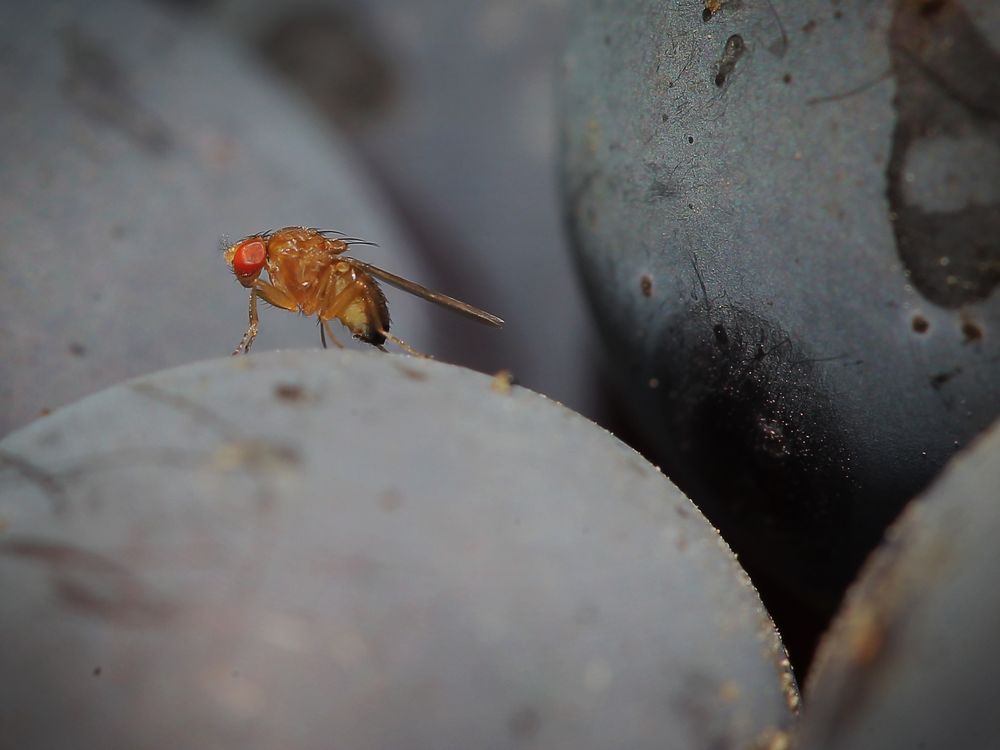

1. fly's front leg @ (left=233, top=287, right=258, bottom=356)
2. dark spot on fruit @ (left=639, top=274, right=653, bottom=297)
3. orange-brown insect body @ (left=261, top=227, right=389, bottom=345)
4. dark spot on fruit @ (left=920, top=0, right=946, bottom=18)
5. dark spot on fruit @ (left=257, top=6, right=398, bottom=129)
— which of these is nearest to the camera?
dark spot on fruit @ (left=920, top=0, right=946, bottom=18)

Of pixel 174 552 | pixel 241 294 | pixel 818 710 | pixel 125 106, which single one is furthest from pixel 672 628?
pixel 125 106

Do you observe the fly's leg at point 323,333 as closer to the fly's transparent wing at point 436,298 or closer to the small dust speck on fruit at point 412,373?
the fly's transparent wing at point 436,298

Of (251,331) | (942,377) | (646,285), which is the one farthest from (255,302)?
(942,377)

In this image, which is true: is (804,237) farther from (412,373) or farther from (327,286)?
(327,286)

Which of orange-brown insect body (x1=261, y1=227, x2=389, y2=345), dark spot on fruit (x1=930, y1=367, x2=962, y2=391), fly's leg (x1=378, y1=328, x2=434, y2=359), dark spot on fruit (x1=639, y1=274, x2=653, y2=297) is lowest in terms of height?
fly's leg (x1=378, y1=328, x2=434, y2=359)

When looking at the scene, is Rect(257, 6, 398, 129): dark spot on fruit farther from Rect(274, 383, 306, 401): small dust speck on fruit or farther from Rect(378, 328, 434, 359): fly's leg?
Rect(274, 383, 306, 401): small dust speck on fruit

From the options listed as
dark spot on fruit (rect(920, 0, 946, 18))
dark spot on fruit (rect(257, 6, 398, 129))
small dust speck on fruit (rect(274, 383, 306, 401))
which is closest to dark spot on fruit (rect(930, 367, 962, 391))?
dark spot on fruit (rect(920, 0, 946, 18))
